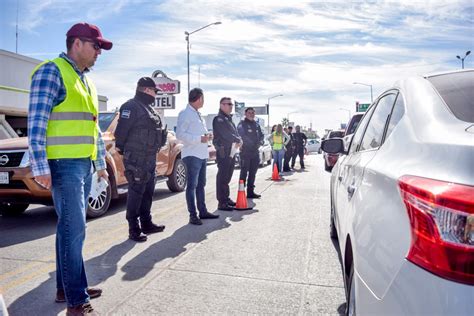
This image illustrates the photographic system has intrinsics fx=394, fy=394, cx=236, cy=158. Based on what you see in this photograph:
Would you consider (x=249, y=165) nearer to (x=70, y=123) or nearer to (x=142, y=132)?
(x=142, y=132)

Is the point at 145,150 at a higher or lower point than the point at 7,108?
lower

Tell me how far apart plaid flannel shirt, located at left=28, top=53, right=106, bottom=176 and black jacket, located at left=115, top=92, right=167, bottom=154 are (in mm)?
2053

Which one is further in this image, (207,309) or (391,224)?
(207,309)

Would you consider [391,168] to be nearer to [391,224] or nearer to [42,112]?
[391,224]

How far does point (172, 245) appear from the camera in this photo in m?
4.71

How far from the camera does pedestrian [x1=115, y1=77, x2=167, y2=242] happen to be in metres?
4.80

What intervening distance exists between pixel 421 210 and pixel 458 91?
0.88 metres

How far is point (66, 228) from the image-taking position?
9.05ft

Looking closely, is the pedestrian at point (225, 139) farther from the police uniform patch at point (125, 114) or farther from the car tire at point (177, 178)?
the car tire at point (177, 178)

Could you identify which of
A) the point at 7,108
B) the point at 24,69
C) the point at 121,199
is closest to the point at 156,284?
the point at 121,199

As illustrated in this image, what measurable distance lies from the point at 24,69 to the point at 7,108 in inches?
102

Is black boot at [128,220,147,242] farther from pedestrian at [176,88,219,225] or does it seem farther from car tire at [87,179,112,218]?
car tire at [87,179,112,218]

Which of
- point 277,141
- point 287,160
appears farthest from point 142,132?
point 287,160

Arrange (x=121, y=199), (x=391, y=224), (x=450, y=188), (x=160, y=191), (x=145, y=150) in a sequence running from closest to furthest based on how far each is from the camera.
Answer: (x=450, y=188) → (x=391, y=224) → (x=145, y=150) → (x=121, y=199) → (x=160, y=191)
